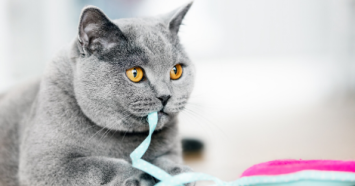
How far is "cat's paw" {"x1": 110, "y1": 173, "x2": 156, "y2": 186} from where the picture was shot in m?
0.86

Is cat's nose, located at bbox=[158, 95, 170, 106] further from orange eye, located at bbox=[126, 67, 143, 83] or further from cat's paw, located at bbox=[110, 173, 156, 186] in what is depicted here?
cat's paw, located at bbox=[110, 173, 156, 186]

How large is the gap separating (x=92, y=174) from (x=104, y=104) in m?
0.19

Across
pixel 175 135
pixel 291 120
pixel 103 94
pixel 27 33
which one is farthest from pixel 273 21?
pixel 103 94

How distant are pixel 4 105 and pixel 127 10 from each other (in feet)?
5.92

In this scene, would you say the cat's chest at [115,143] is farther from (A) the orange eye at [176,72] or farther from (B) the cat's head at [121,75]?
(A) the orange eye at [176,72]

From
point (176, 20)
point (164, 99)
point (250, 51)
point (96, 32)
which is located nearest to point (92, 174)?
point (164, 99)

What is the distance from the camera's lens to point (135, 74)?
3.20 feet

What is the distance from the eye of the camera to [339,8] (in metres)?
3.27

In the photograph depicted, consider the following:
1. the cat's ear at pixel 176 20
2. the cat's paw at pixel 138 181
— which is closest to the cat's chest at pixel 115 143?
the cat's paw at pixel 138 181

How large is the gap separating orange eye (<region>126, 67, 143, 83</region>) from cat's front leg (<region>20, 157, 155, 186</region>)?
23 cm

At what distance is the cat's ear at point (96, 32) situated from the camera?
0.94 metres

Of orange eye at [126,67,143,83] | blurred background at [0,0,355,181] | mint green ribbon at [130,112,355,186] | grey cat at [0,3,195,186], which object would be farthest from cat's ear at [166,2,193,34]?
blurred background at [0,0,355,181]

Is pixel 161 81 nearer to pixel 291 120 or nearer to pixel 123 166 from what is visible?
pixel 123 166

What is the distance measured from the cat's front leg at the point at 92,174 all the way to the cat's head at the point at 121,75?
0.11m
